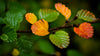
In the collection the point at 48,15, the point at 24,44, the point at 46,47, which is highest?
the point at 48,15

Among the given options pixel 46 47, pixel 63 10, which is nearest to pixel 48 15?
pixel 63 10

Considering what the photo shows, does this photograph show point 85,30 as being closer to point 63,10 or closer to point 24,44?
point 63,10

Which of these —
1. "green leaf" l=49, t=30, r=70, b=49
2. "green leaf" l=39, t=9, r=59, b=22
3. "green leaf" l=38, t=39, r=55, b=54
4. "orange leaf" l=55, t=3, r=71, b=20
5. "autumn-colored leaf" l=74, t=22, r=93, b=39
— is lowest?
"green leaf" l=38, t=39, r=55, b=54

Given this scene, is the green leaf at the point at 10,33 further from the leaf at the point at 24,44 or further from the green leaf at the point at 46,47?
the green leaf at the point at 46,47

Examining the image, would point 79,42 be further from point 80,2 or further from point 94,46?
point 80,2

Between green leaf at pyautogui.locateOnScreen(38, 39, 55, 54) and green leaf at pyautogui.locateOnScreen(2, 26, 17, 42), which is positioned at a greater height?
green leaf at pyautogui.locateOnScreen(2, 26, 17, 42)

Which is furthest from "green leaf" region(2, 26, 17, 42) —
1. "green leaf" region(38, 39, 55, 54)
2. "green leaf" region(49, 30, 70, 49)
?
"green leaf" region(38, 39, 55, 54)

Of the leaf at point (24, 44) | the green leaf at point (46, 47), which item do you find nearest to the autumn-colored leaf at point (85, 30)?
the leaf at point (24, 44)

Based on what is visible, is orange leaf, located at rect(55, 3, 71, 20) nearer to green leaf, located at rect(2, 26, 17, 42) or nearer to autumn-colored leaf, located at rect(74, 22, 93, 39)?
autumn-colored leaf, located at rect(74, 22, 93, 39)

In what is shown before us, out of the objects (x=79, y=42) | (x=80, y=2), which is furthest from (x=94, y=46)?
(x=80, y=2)
